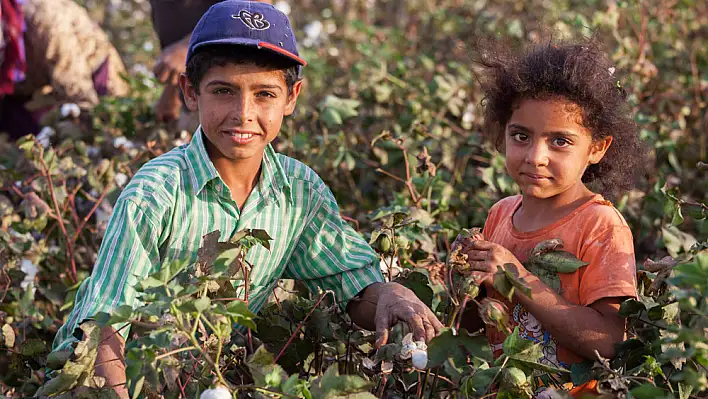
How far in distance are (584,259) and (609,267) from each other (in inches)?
2.3

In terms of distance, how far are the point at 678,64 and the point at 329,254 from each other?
3243 mm

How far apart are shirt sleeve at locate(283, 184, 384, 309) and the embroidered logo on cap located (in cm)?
41

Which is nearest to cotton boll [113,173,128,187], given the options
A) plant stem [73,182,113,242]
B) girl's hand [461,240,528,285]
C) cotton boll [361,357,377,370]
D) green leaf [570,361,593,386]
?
plant stem [73,182,113,242]

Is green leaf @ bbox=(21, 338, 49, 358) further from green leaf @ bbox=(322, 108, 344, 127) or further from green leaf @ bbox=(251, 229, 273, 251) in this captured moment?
green leaf @ bbox=(322, 108, 344, 127)

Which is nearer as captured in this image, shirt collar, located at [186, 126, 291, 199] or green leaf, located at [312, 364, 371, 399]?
green leaf, located at [312, 364, 371, 399]

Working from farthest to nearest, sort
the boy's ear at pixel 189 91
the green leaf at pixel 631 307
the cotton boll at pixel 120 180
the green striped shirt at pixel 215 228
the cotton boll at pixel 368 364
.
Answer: the cotton boll at pixel 120 180 → the boy's ear at pixel 189 91 → the green striped shirt at pixel 215 228 → the green leaf at pixel 631 307 → the cotton boll at pixel 368 364

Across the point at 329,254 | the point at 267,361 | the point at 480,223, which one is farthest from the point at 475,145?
the point at 267,361

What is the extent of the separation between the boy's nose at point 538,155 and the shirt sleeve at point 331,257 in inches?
17.2

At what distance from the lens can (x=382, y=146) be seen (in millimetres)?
3344

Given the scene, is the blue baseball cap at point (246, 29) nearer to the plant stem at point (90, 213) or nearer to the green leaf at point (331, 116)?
the plant stem at point (90, 213)

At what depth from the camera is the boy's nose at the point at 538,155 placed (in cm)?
193

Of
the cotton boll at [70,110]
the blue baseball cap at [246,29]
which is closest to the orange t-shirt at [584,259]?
the blue baseball cap at [246,29]

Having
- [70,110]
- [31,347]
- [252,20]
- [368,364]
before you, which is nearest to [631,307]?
[368,364]

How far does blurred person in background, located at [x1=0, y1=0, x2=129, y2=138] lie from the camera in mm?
4062
